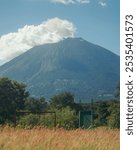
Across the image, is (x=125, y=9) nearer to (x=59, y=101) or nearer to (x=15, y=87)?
(x=15, y=87)

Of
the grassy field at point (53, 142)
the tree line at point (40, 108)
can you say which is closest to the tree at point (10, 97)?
the tree line at point (40, 108)

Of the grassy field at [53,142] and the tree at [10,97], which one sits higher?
the tree at [10,97]

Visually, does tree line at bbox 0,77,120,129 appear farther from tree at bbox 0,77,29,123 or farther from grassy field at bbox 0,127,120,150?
grassy field at bbox 0,127,120,150

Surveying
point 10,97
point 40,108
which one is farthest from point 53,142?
point 40,108

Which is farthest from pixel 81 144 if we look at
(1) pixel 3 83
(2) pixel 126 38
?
(1) pixel 3 83

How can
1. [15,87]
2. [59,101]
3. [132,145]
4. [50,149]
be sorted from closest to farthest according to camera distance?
[132,145]
[50,149]
[15,87]
[59,101]

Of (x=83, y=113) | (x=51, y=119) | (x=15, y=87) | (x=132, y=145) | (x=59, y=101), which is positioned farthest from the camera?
(x=59, y=101)

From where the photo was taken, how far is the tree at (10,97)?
193 ft

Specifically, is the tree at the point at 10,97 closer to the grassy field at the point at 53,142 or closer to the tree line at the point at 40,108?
the tree line at the point at 40,108

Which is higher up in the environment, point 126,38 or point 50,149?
point 126,38

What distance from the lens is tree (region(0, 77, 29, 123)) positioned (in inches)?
2321

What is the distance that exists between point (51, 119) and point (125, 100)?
34.5 m

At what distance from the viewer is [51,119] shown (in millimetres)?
40500

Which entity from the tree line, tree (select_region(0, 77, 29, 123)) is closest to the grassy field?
the tree line
